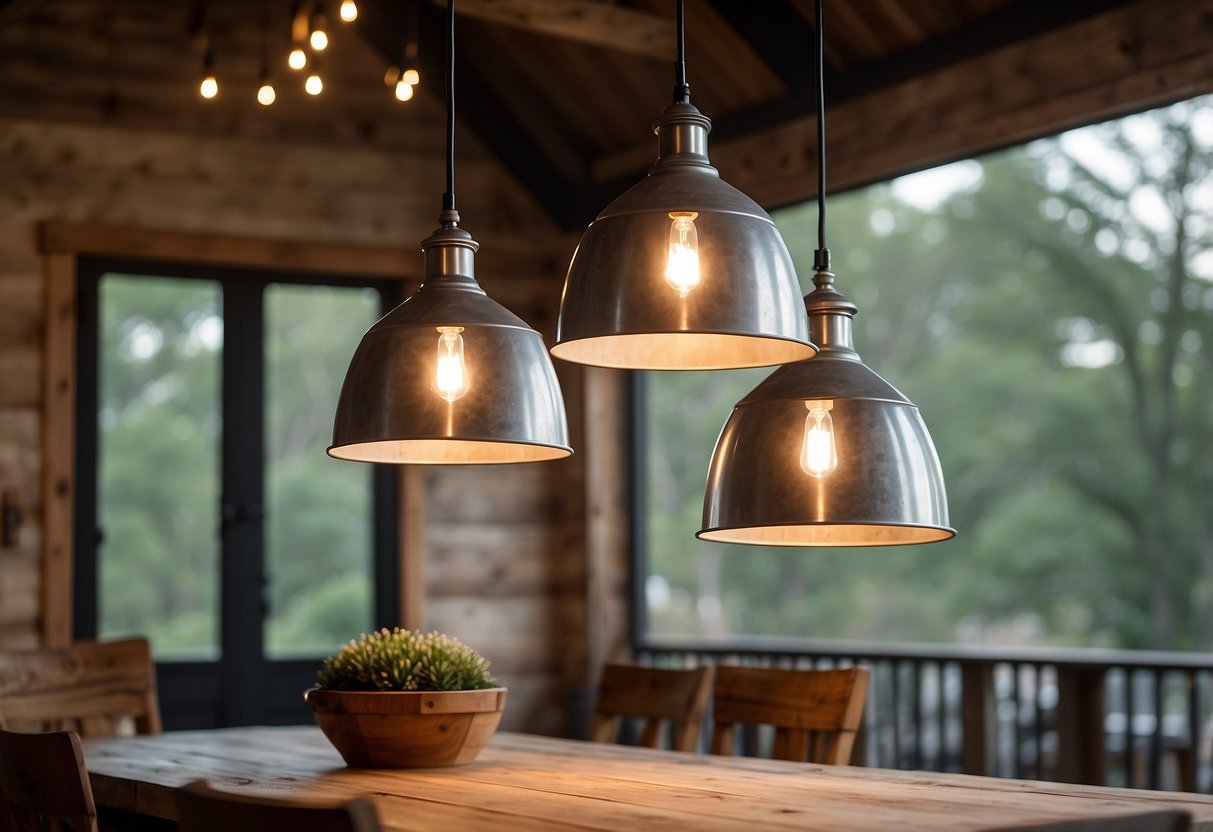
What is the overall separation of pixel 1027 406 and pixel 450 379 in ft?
45.5

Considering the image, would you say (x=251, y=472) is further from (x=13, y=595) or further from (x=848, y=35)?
(x=848, y=35)

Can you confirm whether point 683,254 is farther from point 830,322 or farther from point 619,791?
point 619,791

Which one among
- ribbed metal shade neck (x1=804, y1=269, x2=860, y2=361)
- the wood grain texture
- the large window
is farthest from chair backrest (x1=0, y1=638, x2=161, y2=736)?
the large window

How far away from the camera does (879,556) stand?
1661cm

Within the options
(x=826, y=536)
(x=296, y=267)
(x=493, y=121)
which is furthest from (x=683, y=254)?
(x=493, y=121)

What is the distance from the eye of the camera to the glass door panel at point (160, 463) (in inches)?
225

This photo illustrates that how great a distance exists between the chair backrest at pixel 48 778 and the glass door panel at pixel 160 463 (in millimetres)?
3210

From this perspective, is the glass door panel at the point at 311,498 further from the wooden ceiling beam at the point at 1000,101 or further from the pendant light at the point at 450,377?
the pendant light at the point at 450,377

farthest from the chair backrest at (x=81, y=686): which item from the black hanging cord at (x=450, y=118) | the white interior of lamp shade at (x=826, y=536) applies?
the white interior of lamp shade at (x=826, y=536)

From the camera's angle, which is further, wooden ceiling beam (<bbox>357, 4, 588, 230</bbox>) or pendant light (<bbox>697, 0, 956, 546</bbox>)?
wooden ceiling beam (<bbox>357, 4, 588, 230</bbox>)

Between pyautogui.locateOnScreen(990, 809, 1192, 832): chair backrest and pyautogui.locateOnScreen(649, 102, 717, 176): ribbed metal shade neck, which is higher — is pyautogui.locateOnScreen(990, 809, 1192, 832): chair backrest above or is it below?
below

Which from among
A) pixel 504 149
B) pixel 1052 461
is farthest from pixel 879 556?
pixel 504 149

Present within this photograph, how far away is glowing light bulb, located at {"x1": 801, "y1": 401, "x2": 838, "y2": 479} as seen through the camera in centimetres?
240

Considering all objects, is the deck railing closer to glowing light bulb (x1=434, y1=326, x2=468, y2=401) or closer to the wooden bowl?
the wooden bowl
